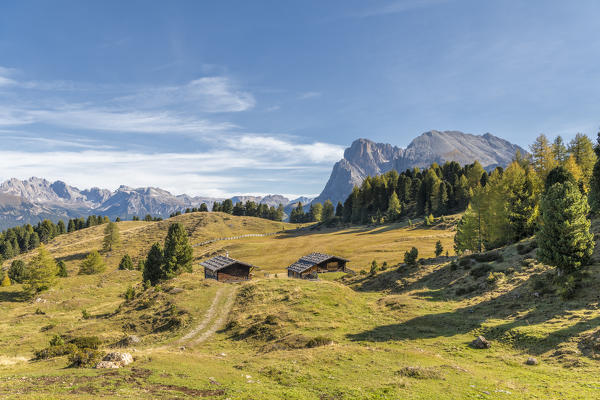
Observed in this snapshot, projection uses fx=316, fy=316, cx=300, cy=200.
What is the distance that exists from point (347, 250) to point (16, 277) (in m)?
97.2

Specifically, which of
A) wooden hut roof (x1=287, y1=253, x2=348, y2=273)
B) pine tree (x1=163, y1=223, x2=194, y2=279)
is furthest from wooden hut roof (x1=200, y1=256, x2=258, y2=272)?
wooden hut roof (x1=287, y1=253, x2=348, y2=273)

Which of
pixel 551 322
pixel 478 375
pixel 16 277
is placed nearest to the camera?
pixel 478 375

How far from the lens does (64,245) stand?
15812cm

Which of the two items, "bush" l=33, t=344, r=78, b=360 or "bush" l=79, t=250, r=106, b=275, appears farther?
"bush" l=79, t=250, r=106, b=275

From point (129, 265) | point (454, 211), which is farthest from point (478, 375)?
point (454, 211)

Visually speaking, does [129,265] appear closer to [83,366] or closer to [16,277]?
[16,277]

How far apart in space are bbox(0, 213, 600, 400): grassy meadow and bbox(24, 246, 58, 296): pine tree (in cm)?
253

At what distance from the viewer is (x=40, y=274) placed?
7056 cm

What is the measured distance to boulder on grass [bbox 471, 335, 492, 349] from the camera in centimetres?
2723

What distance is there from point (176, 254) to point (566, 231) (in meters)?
70.0

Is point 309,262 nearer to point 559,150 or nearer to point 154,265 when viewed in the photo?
point 154,265

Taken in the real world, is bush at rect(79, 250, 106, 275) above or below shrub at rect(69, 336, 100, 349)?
below

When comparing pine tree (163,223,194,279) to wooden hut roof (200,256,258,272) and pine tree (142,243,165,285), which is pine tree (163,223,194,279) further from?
wooden hut roof (200,256,258,272)

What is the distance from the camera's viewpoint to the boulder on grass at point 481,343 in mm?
27234
